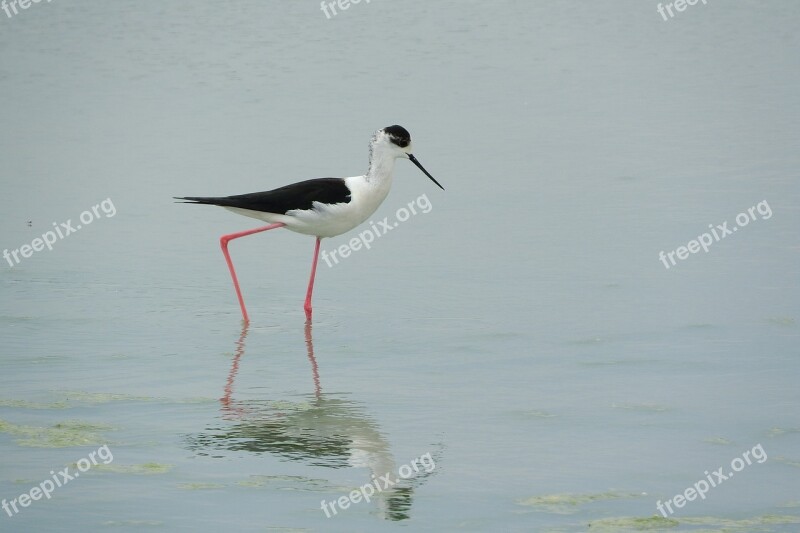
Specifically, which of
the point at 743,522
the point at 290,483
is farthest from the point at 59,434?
the point at 743,522

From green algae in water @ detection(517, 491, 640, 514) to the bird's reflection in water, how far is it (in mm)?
511

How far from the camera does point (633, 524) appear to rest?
498 cm

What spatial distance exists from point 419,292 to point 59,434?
10.3 ft

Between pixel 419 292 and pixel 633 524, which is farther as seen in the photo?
pixel 419 292

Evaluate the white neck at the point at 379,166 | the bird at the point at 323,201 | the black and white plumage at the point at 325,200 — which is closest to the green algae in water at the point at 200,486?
the bird at the point at 323,201

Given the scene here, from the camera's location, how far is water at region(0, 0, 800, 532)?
18.0 ft

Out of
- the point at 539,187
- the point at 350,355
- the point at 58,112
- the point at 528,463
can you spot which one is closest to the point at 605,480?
the point at 528,463

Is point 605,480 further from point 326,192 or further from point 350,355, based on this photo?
point 326,192

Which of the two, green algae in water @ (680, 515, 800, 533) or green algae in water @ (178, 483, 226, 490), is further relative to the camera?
green algae in water @ (178, 483, 226, 490)

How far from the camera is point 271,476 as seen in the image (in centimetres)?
549

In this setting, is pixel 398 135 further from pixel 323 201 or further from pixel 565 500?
pixel 565 500

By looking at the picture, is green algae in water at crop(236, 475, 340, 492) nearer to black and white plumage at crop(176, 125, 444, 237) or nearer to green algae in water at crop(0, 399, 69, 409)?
green algae in water at crop(0, 399, 69, 409)

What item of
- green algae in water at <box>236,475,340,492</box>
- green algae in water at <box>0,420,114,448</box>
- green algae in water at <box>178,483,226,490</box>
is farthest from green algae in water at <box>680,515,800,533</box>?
green algae in water at <box>0,420,114,448</box>

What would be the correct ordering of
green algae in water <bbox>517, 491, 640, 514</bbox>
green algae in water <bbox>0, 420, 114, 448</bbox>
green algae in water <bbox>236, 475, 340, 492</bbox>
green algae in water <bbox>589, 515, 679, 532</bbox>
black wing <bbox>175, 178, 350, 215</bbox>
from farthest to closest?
black wing <bbox>175, 178, 350, 215</bbox>, green algae in water <bbox>0, 420, 114, 448</bbox>, green algae in water <bbox>236, 475, 340, 492</bbox>, green algae in water <bbox>517, 491, 640, 514</bbox>, green algae in water <bbox>589, 515, 679, 532</bbox>
